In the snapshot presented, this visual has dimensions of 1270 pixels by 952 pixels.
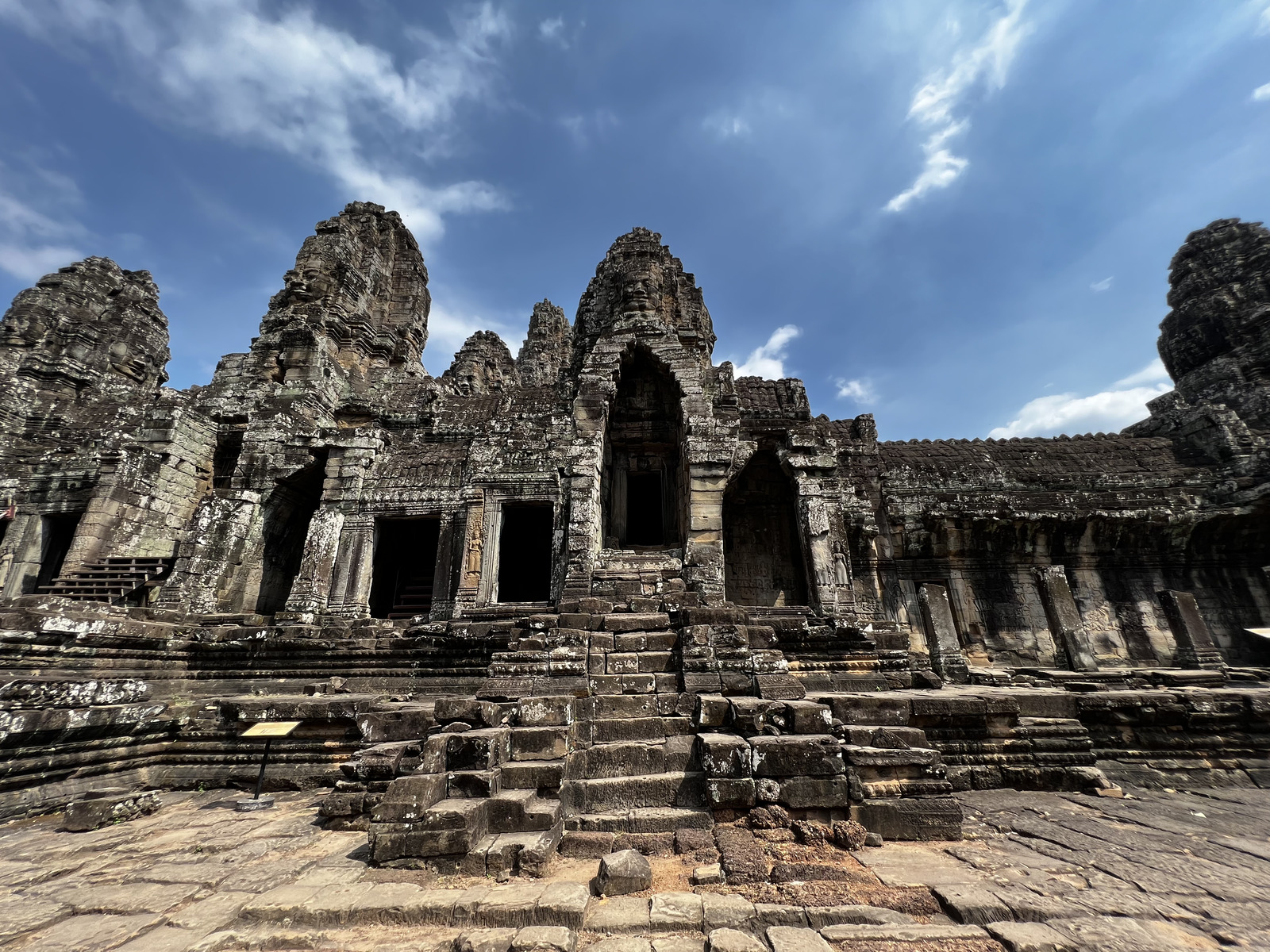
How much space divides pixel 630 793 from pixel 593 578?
4.68 m

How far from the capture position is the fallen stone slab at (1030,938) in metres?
2.45

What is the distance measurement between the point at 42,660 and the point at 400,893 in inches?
265

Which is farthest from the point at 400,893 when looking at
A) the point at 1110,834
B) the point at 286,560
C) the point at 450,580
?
the point at 286,560

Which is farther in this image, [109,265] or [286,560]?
[109,265]

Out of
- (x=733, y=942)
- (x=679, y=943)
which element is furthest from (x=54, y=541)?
(x=733, y=942)

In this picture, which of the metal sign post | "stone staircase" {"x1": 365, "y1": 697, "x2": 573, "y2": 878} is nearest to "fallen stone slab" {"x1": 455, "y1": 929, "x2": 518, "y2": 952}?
"stone staircase" {"x1": 365, "y1": 697, "x2": 573, "y2": 878}

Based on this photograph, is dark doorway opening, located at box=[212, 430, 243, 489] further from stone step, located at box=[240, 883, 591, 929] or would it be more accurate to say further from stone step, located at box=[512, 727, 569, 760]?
stone step, located at box=[240, 883, 591, 929]

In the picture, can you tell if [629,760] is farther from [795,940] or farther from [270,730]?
[270,730]

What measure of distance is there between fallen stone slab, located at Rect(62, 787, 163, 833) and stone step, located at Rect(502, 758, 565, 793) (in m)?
3.92

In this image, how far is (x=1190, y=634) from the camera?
11008 mm

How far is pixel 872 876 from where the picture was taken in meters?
3.23

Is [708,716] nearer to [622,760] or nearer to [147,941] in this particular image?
[622,760]

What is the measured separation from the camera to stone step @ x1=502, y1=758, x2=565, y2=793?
4242 mm

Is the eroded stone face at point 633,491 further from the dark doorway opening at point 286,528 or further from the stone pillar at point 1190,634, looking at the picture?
the stone pillar at point 1190,634
